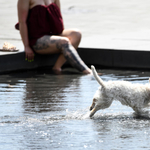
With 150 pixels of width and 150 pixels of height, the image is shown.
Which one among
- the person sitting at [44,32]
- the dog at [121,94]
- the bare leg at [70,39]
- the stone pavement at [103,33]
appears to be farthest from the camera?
the stone pavement at [103,33]

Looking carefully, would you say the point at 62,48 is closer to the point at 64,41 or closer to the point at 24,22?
the point at 64,41

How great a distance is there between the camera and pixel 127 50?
26.9 feet

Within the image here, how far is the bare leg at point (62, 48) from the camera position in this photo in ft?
25.7

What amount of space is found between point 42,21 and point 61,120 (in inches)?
127

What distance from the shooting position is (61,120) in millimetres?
4957

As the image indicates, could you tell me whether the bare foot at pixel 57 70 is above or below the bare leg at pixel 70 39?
below

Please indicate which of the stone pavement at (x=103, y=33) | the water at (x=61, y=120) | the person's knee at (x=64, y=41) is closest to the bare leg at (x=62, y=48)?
the person's knee at (x=64, y=41)

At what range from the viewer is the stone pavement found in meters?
8.20

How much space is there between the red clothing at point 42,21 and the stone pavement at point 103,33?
1.44 feet

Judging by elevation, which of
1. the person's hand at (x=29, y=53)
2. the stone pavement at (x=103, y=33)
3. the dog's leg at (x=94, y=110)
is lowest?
the stone pavement at (x=103, y=33)

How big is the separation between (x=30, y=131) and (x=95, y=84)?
239 cm

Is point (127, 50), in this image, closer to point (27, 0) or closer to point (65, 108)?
point (27, 0)

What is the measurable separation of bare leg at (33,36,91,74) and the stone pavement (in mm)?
401

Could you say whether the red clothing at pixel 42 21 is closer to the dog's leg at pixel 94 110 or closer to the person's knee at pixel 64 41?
the person's knee at pixel 64 41
